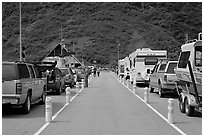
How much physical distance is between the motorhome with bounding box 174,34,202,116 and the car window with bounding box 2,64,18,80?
220 inches

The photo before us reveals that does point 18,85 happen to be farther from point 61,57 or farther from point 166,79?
point 61,57

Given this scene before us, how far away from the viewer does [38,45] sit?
131m

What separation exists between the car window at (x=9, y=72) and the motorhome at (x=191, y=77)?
220 inches

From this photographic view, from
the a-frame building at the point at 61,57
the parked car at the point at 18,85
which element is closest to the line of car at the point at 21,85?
the parked car at the point at 18,85

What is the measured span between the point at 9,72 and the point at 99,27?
415ft

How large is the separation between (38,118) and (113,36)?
12052cm

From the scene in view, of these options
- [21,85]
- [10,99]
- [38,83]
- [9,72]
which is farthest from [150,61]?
[10,99]

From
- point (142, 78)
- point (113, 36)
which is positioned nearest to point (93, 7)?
point (113, 36)

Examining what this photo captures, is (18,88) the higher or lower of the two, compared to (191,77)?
lower

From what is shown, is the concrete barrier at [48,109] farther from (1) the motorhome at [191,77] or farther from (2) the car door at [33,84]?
(1) the motorhome at [191,77]

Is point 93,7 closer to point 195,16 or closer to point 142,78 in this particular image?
point 195,16

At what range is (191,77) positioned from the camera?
14.2 m

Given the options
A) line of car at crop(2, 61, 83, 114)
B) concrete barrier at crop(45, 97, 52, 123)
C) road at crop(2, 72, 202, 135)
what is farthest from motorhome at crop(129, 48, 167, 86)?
concrete barrier at crop(45, 97, 52, 123)

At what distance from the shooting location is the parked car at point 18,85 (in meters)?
14.5
